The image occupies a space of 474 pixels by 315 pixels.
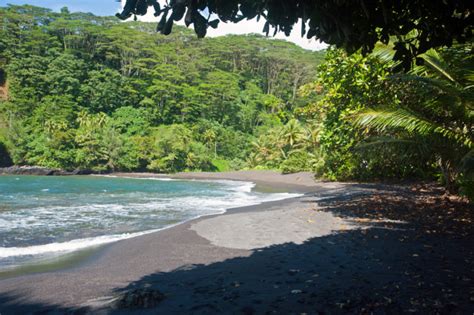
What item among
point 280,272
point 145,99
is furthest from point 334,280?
point 145,99

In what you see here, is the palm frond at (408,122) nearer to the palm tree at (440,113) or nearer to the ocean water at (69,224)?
the palm tree at (440,113)

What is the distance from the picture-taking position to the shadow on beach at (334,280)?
3.45 m

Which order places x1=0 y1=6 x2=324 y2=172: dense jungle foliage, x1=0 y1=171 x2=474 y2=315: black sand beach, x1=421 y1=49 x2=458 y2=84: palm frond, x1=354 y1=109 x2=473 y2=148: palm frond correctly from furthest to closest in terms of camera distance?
x1=0 y1=6 x2=324 y2=172: dense jungle foliage, x1=421 y1=49 x2=458 y2=84: palm frond, x1=354 y1=109 x2=473 y2=148: palm frond, x1=0 y1=171 x2=474 y2=315: black sand beach

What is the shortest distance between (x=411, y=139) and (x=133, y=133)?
1864 inches

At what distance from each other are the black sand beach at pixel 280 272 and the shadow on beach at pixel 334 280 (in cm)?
1

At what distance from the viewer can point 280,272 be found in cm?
473

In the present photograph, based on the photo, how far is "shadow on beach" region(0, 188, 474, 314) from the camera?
11.3 feet

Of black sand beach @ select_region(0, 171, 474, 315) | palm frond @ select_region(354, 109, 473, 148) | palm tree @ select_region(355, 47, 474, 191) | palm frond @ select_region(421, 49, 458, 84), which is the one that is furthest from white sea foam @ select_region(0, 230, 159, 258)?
palm frond @ select_region(421, 49, 458, 84)

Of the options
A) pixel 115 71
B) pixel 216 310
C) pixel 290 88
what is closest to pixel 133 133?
pixel 115 71

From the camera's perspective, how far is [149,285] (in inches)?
187

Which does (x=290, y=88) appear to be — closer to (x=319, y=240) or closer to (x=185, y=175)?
(x=185, y=175)

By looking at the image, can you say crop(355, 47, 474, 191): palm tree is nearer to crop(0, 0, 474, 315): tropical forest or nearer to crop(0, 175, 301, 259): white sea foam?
crop(0, 0, 474, 315): tropical forest

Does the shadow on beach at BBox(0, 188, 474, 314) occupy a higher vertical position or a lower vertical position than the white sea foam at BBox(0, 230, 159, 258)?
higher

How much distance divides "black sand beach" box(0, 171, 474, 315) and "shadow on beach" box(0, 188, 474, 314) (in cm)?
1
